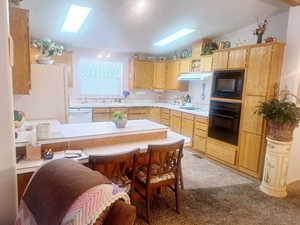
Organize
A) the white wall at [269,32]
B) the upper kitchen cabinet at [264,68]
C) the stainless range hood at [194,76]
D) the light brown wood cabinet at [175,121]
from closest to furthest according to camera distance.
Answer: the upper kitchen cabinet at [264,68] < the white wall at [269,32] < the stainless range hood at [194,76] < the light brown wood cabinet at [175,121]

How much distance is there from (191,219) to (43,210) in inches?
68.5

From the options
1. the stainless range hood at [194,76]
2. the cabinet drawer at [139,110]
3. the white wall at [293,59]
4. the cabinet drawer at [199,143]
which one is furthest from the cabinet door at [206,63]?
the cabinet drawer at [139,110]

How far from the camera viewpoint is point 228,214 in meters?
2.40

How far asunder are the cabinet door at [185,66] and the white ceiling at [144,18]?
1.67 ft

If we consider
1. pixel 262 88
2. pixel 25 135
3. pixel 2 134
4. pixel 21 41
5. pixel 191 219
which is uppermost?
pixel 21 41

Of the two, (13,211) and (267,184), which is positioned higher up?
(13,211)

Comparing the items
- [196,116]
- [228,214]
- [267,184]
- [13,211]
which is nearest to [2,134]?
[13,211]

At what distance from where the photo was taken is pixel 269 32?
12.3ft

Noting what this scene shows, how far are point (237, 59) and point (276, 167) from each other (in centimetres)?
184

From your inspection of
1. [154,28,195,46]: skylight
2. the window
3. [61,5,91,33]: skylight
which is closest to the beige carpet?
[154,28,195,46]: skylight

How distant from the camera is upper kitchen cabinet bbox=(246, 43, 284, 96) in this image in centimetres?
307

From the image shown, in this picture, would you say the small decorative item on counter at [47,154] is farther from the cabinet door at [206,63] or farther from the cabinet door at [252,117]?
the cabinet door at [206,63]

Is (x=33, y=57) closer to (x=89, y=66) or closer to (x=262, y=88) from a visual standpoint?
(x=89, y=66)

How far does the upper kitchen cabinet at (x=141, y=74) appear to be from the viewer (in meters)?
5.98
